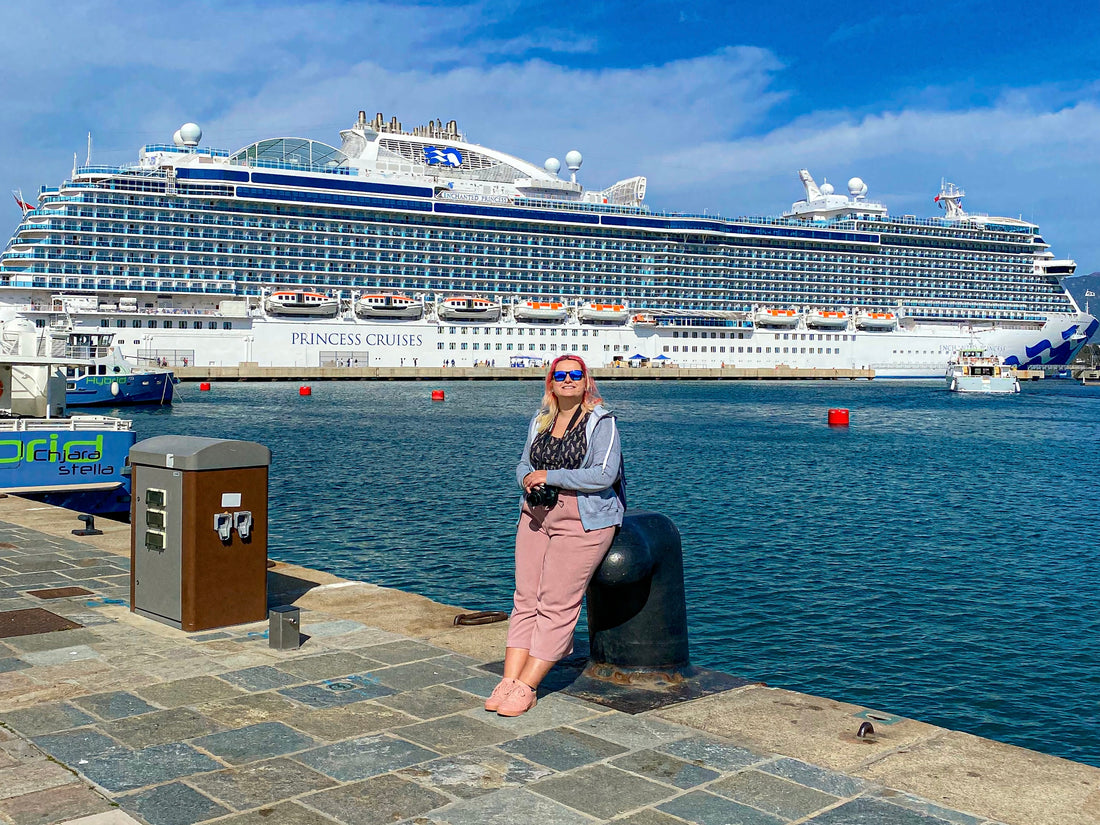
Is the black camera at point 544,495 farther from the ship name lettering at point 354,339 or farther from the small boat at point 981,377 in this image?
the small boat at point 981,377

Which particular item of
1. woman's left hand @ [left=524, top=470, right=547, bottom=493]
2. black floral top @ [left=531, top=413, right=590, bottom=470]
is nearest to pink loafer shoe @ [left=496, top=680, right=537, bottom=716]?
woman's left hand @ [left=524, top=470, right=547, bottom=493]

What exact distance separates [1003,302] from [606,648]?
103 metres

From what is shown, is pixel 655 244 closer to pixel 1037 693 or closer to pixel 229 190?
pixel 229 190

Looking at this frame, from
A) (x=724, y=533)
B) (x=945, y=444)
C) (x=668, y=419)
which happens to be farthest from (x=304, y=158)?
(x=724, y=533)

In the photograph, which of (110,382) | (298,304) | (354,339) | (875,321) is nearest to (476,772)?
(110,382)

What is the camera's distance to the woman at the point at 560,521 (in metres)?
5.42

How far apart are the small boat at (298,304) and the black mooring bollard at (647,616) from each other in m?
70.4

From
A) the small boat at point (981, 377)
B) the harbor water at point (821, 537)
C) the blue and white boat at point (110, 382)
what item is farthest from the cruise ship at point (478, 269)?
the harbor water at point (821, 537)

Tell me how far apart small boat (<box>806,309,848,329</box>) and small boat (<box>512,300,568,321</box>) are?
76.6 ft

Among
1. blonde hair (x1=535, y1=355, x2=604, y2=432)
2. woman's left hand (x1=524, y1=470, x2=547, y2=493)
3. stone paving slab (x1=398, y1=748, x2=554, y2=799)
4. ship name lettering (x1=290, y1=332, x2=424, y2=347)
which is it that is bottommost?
stone paving slab (x1=398, y1=748, x2=554, y2=799)

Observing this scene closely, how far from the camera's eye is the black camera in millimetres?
5426

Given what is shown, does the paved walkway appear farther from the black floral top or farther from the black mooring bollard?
the black floral top

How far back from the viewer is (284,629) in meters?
6.46

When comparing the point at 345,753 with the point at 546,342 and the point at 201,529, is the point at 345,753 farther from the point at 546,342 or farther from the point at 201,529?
the point at 546,342
